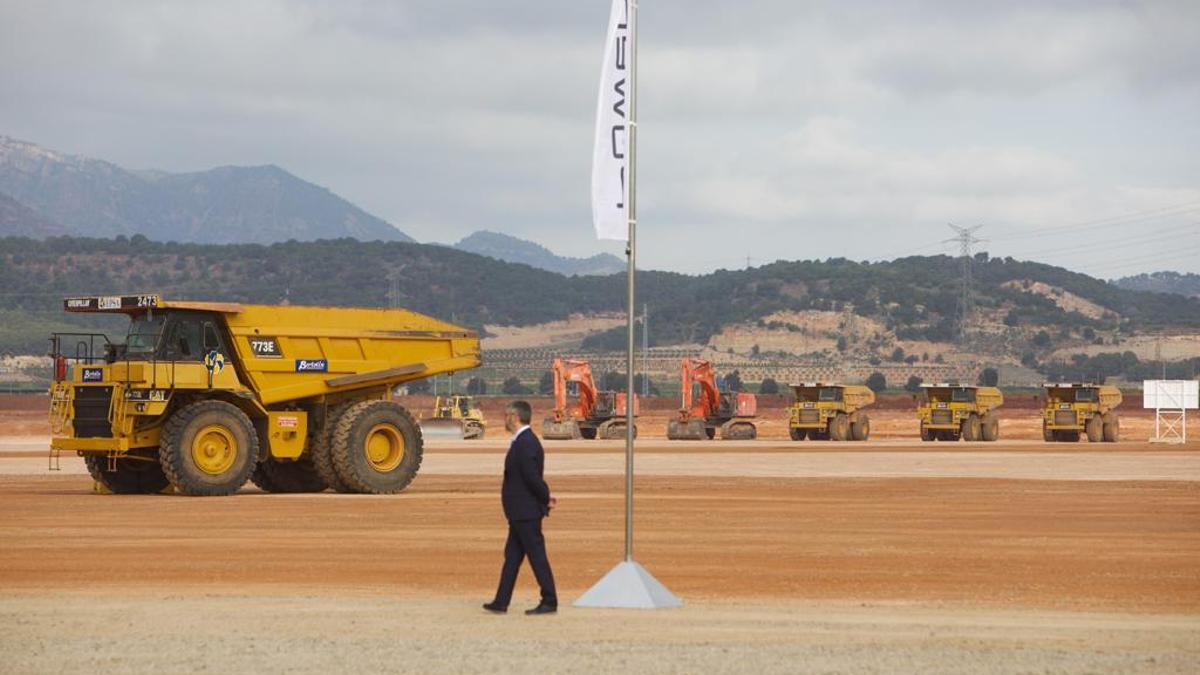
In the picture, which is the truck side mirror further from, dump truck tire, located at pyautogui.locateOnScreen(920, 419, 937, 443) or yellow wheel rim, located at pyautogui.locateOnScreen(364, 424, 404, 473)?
dump truck tire, located at pyautogui.locateOnScreen(920, 419, 937, 443)

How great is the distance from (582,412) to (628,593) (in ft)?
207

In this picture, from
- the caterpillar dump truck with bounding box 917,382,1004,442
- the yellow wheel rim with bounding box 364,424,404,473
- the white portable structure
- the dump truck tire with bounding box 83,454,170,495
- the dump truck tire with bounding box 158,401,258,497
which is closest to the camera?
the dump truck tire with bounding box 158,401,258,497

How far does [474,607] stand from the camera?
1636 centimetres

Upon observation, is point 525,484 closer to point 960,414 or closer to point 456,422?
point 960,414

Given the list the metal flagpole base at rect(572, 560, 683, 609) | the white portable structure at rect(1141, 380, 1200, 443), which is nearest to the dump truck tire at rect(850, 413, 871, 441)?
the white portable structure at rect(1141, 380, 1200, 443)

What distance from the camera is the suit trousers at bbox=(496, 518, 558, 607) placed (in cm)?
1521

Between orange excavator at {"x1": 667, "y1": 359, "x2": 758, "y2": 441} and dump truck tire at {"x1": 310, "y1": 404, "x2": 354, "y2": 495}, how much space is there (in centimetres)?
4501

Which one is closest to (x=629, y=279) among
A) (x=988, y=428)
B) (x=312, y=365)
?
(x=312, y=365)

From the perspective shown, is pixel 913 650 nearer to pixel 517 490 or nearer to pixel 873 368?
pixel 517 490

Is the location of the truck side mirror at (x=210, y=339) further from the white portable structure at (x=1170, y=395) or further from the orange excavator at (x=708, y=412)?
the white portable structure at (x=1170, y=395)

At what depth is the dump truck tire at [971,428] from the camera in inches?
2980

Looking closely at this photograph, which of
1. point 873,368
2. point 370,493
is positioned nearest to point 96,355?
point 370,493

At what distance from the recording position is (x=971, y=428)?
75.7m

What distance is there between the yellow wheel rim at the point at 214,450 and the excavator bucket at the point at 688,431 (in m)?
47.4
